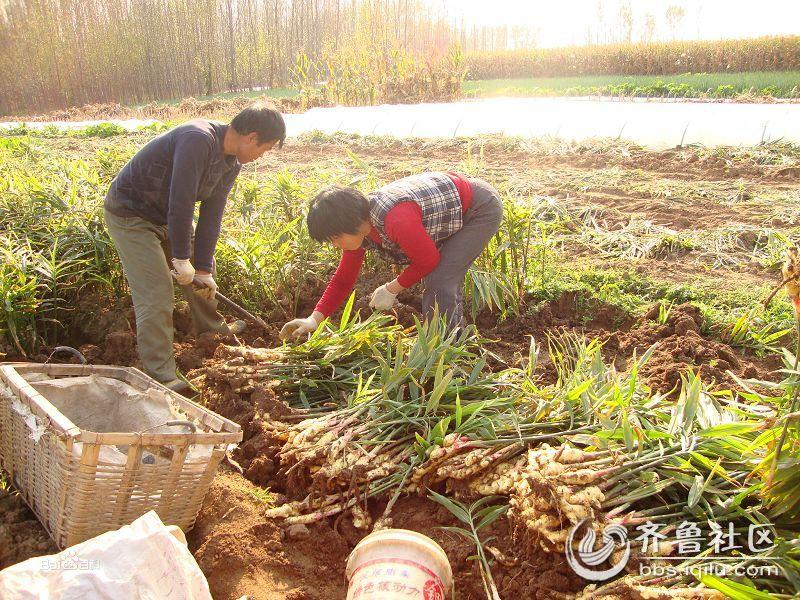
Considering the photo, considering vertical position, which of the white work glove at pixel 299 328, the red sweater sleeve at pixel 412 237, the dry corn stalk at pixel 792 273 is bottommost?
the white work glove at pixel 299 328

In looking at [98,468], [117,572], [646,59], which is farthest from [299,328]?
[646,59]

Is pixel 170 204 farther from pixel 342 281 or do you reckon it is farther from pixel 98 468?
pixel 98 468

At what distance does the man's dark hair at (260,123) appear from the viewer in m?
2.85

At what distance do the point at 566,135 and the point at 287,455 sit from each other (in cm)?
717

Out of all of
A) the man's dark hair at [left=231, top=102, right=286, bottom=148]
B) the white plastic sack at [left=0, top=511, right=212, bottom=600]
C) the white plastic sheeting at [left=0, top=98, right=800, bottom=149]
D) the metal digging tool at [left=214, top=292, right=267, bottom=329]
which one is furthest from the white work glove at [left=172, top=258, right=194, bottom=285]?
the white plastic sheeting at [left=0, top=98, right=800, bottom=149]

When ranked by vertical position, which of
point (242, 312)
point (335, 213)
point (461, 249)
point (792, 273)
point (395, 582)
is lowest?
point (242, 312)

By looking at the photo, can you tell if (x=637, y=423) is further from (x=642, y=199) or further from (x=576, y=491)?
(x=642, y=199)

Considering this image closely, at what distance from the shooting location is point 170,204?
9.38 feet

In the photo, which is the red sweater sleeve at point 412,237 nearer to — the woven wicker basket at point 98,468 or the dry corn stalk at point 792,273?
the woven wicker basket at point 98,468

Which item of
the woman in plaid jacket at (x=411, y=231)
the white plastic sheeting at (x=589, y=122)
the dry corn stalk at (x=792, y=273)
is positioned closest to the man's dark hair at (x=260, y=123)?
the woman in plaid jacket at (x=411, y=231)

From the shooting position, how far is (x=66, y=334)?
347 cm

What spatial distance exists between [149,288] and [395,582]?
204 centimetres

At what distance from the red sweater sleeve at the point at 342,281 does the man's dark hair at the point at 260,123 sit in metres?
0.61

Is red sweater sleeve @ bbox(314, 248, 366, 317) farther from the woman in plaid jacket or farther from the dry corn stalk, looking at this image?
the dry corn stalk
